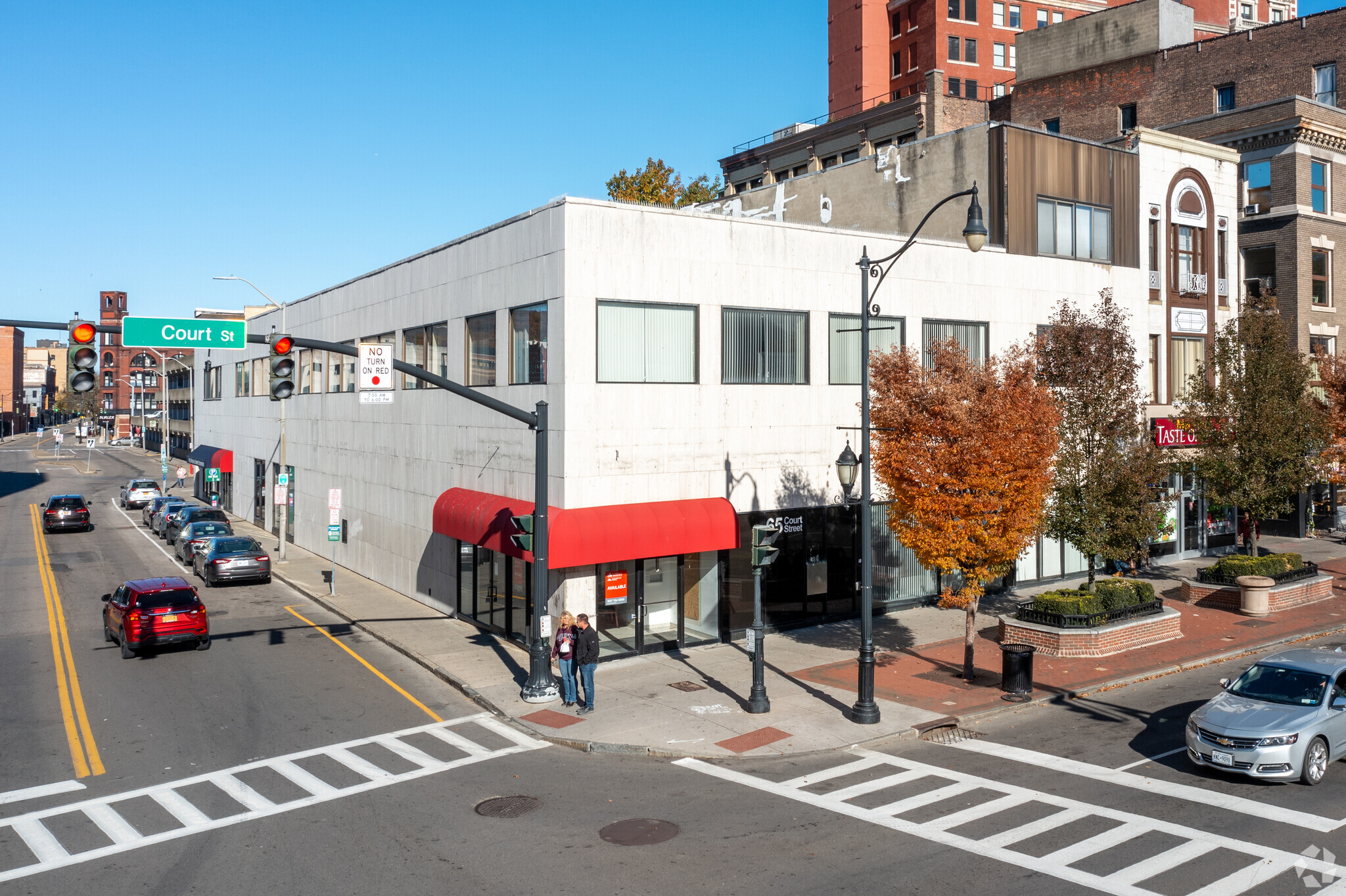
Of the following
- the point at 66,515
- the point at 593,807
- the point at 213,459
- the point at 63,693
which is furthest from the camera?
the point at 213,459

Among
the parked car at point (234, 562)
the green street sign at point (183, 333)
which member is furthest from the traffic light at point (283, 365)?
the parked car at point (234, 562)

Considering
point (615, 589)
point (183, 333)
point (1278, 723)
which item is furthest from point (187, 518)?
point (1278, 723)

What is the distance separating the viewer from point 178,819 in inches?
493

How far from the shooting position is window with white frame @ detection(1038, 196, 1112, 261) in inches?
1192

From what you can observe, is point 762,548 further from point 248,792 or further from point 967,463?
point 248,792

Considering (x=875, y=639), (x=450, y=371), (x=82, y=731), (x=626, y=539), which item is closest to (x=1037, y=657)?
(x=875, y=639)

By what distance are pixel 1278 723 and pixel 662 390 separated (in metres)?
13.1

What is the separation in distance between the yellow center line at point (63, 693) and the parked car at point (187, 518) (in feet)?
20.8

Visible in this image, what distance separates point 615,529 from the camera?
20.6 metres

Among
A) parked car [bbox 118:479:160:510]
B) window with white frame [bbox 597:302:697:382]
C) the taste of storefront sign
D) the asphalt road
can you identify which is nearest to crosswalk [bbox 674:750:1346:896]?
the asphalt road

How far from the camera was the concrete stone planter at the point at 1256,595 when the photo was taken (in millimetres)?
26516

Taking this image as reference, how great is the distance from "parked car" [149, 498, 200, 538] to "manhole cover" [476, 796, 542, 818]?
36066 millimetres

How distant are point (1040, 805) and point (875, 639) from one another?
10555 mm

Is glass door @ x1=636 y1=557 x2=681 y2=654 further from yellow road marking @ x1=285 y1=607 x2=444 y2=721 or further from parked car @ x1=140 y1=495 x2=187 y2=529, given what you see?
parked car @ x1=140 y1=495 x2=187 y2=529
